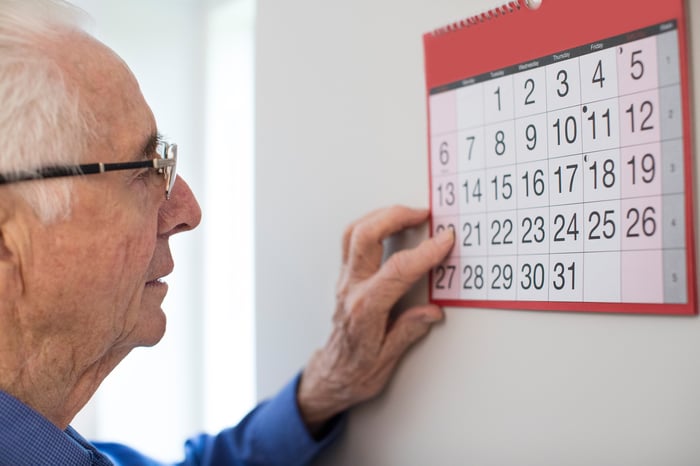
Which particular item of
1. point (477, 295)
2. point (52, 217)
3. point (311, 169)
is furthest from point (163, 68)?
point (477, 295)

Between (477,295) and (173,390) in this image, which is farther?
(173,390)

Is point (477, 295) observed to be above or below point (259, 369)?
above

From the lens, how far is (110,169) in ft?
2.72

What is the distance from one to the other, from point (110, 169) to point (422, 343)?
55 cm

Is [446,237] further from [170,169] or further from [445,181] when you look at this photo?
[170,169]

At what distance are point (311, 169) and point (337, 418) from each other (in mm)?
470

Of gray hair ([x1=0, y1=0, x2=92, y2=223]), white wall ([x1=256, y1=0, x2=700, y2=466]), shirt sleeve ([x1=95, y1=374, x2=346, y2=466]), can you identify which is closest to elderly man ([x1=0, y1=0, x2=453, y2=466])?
gray hair ([x1=0, y1=0, x2=92, y2=223])

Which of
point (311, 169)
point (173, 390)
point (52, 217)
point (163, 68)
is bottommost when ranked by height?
point (173, 390)

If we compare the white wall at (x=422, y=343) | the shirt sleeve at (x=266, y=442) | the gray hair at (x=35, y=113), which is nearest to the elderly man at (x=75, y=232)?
the gray hair at (x=35, y=113)

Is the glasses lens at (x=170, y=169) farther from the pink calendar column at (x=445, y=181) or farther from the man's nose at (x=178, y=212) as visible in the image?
the pink calendar column at (x=445, y=181)

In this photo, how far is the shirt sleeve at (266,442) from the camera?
116cm

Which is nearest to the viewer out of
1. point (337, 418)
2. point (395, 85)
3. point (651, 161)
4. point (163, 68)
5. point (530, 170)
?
point (651, 161)

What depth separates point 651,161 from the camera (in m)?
0.75

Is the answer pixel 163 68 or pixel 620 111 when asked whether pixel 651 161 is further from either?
pixel 163 68
